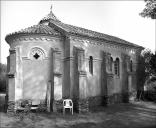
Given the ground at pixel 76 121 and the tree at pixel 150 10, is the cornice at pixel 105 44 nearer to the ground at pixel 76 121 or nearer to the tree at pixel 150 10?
the tree at pixel 150 10

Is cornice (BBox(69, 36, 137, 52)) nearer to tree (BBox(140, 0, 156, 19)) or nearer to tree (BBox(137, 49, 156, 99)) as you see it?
tree (BBox(137, 49, 156, 99))

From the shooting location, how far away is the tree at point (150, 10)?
1465cm

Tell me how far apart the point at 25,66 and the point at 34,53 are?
1.43m

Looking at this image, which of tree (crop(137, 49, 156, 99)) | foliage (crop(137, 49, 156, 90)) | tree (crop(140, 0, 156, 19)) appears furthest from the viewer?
foliage (crop(137, 49, 156, 90))

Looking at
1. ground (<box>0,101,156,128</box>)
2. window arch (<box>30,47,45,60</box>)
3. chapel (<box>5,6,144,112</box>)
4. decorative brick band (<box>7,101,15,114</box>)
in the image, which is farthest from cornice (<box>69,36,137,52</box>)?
decorative brick band (<box>7,101,15,114</box>)

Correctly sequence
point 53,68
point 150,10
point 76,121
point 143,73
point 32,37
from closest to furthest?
1. point 76,121
2. point 150,10
3. point 53,68
4. point 32,37
5. point 143,73

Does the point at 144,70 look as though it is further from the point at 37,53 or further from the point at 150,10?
the point at 37,53

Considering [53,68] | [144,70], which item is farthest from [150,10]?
[144,70]

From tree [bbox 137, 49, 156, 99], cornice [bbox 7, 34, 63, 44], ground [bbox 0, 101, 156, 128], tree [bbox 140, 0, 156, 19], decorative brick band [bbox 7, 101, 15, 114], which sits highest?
tree [bbox 140, 0, 156, 19]

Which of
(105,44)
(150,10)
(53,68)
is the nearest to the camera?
(150,10)

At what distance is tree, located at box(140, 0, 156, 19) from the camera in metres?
14.6

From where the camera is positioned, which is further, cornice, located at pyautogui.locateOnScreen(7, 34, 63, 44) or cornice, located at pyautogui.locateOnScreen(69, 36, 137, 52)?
cornice, located at pyautogui.locateOnScreen(69, 36, 137, 52)

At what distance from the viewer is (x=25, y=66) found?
16.1m

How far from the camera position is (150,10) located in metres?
14.9
